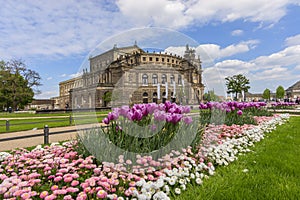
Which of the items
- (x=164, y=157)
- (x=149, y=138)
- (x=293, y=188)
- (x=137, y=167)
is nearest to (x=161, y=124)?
(x=149, y=138)

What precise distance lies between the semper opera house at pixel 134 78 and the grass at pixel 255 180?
2.02 metres

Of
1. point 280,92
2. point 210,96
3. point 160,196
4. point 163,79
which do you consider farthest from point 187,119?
point 280,92

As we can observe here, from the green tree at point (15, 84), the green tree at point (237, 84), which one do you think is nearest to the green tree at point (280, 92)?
the green tree at point (237, 84)

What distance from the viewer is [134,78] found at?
4.45 metres

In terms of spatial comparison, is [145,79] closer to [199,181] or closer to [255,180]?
[199,181]

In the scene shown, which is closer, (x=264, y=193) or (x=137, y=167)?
(x=264, y=193)

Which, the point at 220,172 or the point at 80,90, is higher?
the point at 80,90

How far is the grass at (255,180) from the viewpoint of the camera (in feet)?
8.28

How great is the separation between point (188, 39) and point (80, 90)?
2791 mm

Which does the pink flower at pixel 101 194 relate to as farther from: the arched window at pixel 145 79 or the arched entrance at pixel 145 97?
the arched window at pixel 145 79

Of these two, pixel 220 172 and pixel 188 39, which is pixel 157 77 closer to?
pixel 188 39

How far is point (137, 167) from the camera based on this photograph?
3.01 metres

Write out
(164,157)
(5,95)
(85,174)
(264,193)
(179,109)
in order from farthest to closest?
(5,95)
(179,109)
(164,157)
(85,174)
(264,193)

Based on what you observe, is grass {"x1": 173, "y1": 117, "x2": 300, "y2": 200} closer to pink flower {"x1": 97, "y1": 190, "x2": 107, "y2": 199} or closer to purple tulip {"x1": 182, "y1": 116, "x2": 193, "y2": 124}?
pink flower {"x1": 97, "y1": 190, "x2": 107, "y2": 199}
